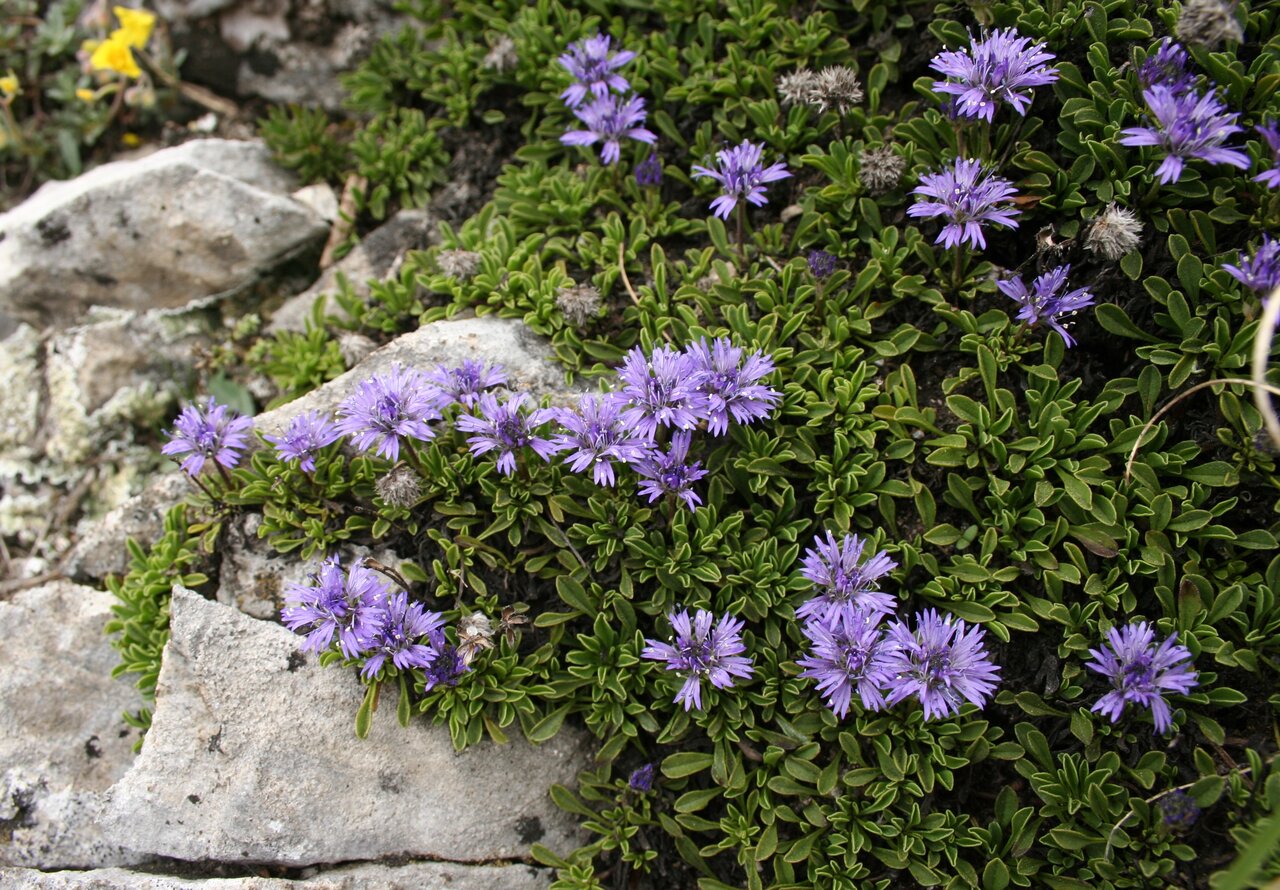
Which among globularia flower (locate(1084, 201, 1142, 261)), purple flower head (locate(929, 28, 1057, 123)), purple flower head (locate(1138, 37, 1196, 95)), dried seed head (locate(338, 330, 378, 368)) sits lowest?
dried seed head (locate(338, 330, 378, 368))

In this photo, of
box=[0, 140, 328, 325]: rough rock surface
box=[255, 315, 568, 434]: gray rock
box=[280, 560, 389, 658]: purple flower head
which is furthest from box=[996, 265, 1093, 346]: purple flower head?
box=[0, 140, 328, 325]: rough rock surface

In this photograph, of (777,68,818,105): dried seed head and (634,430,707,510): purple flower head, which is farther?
(777,68,818,105): dried seed head

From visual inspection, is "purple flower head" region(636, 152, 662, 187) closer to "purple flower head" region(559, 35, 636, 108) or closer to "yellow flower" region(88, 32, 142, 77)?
"purple flower head" region(559, 35, 636, 108)

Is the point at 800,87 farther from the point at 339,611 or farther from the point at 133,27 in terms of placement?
the point at 133,27

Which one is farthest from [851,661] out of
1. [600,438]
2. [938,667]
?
[600,438]

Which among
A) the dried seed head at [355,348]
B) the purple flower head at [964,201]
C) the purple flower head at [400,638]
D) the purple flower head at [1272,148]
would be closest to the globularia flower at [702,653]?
the purple flower head at [400,638]

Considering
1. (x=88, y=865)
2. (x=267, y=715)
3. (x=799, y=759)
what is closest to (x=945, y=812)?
(x=799, y=759)

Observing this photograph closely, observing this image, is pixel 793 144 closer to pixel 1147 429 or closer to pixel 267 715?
pixel 1147 429

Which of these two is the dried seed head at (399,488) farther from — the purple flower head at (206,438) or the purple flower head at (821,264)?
the purple flower head at (821,264)
